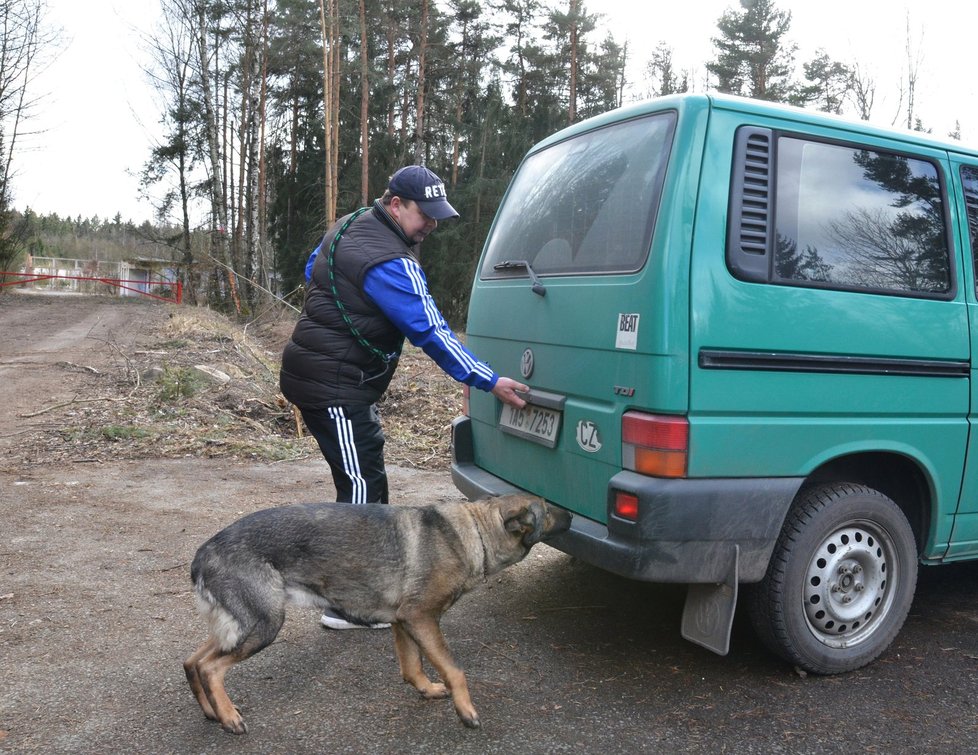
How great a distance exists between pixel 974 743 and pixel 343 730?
2204 millimetres

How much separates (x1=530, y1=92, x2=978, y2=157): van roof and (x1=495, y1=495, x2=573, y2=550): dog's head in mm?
1592

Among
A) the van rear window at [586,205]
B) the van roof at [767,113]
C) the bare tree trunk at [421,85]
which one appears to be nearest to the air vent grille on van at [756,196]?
the van roof at [767,113]

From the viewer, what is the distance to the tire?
117 inches

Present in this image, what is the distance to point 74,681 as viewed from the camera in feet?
10.0

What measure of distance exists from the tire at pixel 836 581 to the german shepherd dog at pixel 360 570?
86 cm

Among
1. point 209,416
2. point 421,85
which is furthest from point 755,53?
point 209,416

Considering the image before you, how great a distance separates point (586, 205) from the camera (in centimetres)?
331

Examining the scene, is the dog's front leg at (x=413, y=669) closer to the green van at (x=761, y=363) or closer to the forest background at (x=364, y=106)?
the green van at (x=761, y=363)

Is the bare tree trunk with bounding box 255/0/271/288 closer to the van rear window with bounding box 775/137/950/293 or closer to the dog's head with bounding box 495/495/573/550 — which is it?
the dog's head with bounding box 495/495/573/550

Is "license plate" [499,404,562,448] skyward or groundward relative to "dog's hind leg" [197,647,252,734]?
skyward

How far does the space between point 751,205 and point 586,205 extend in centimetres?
72

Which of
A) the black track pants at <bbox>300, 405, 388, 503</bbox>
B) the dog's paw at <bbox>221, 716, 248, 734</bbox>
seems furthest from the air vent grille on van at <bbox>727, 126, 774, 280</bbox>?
the dog's paw at <bbox>221, 716, 248, 734</bbox>

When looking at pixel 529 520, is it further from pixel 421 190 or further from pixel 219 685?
pixel 421 190

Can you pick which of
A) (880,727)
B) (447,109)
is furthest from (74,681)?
(447,109)
